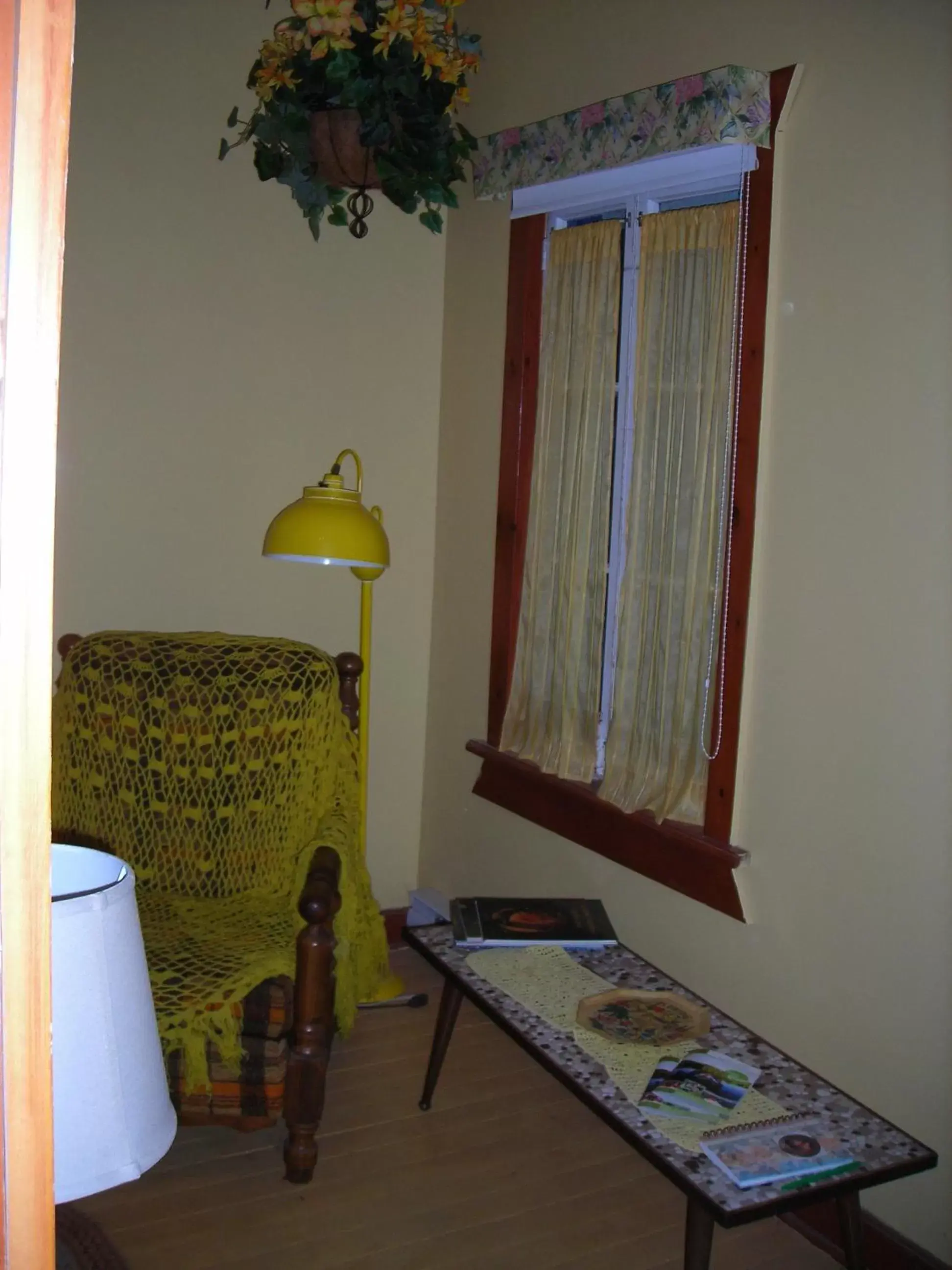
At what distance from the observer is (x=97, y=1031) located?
0.87 metres

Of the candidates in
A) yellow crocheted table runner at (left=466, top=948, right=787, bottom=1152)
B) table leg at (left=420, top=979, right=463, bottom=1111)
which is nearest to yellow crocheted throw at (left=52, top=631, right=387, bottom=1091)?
table leg at (left=420, top=979, right=463, bottom=1111)

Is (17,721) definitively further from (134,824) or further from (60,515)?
(60,515)

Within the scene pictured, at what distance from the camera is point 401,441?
3.49m

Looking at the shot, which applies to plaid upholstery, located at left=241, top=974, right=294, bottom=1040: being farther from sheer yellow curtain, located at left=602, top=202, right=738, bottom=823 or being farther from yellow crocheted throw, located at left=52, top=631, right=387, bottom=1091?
sheer yellow curtain, located at left=602, top=202, right=738, bottom=823

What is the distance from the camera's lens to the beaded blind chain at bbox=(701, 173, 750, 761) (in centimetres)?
232

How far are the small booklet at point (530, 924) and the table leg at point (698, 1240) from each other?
79 cm

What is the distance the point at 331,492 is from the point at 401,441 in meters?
0.85

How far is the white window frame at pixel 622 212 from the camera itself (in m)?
2.49

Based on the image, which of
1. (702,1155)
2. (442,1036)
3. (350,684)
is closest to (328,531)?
(350,684)

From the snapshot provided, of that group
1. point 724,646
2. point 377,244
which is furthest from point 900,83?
point 377,244

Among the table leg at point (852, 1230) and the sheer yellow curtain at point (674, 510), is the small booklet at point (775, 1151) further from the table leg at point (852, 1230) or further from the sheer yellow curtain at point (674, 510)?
the sheer yellow curtain at point (674, 510)

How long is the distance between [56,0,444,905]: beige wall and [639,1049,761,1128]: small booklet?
1854mm

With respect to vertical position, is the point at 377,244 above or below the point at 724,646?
above

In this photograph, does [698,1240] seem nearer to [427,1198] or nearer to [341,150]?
[427,1198]
